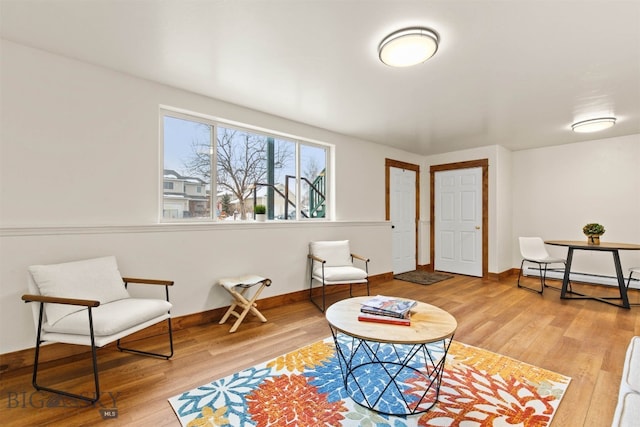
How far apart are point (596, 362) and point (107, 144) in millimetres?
4304

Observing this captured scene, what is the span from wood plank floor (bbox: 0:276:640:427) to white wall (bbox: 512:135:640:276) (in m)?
1.68

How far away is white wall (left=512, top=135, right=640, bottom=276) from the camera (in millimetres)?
4590

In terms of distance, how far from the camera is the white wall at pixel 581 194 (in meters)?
4.59

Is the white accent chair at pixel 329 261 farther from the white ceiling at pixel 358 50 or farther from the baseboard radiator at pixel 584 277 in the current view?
the baseboard radiator at pixel 584 277

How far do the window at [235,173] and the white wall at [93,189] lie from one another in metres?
0.22

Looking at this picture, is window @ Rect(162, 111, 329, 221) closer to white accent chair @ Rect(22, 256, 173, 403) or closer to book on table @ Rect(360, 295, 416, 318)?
white accent chair @ Rect(22, 256, 173, 403)

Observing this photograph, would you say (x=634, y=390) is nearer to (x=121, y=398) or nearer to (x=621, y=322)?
(x=121, y=398)

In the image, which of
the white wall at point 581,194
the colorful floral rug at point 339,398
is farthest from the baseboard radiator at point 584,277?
the colorful floral rug at point 339,398

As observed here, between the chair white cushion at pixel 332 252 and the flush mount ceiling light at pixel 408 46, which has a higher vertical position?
the flush mount ceiling light at pixel 408 46

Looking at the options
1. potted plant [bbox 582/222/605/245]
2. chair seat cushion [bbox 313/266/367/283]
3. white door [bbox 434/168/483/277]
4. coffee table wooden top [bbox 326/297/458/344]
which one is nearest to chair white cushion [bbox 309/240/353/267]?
chair seat cushion [bbox 313/266/367/283]

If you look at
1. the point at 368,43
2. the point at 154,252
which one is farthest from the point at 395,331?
the point at 154,252

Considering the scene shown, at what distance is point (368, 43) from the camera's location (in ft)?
7.13

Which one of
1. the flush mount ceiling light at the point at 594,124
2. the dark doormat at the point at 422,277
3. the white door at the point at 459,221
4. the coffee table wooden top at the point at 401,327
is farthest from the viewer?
the white door at the point at 459,221
